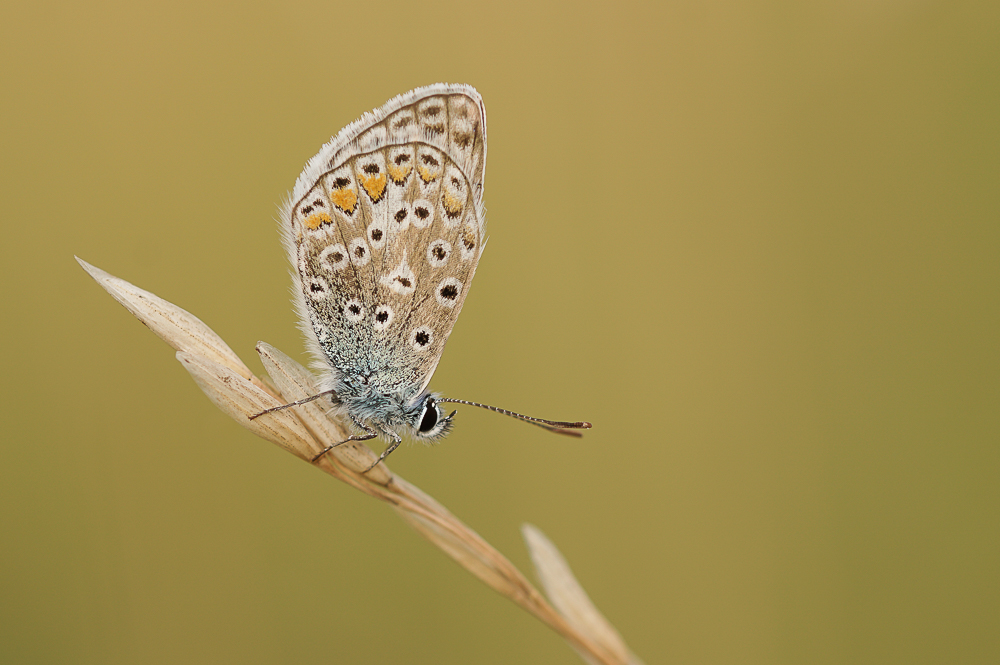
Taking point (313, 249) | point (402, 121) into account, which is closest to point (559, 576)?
point (313, 249)

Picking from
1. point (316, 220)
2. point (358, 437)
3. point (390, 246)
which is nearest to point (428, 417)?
point (358, 437)

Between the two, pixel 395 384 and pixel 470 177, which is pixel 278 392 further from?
pixel 470 177

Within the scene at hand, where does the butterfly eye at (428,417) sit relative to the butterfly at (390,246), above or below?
below

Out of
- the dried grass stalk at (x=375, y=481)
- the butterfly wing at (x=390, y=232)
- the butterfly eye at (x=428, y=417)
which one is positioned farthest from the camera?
the butterfly eye at (x=428, y=417)

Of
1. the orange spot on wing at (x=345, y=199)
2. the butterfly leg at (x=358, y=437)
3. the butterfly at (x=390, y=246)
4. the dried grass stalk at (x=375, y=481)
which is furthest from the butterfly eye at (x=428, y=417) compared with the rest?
the orange spot on wing at (x=345, y=199)

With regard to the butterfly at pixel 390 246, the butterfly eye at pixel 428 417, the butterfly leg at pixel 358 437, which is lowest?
the butterfly eye at pixel 428 417

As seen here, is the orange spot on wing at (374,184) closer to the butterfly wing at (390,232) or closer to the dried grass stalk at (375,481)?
the butterfly wing at (390,232)

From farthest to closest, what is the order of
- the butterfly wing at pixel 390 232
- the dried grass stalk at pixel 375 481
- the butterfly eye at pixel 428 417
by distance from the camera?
the butterfly eye at pixel 428 417
the butterfly wing at pixel 390 232
the dried grass stalk at pixel 375 481

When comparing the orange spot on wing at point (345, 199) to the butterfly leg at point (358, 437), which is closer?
the butterfly leg at point (358, 437)
